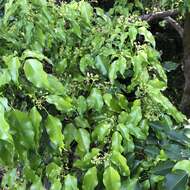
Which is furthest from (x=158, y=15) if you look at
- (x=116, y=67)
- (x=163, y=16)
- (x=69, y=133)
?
(x=69, y=133)

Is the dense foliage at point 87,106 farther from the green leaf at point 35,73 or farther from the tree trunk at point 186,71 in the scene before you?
the tree trunk at point 186,71

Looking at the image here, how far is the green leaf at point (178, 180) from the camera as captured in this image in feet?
3.67

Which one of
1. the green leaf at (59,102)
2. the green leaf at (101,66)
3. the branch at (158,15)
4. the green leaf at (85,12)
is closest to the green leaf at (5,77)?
the green leaf at (59,102)

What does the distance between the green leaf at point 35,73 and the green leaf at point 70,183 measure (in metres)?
0.37

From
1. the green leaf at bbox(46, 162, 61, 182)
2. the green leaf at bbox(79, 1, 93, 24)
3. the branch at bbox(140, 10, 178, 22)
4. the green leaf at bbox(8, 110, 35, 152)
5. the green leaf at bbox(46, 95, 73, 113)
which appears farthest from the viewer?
the branch at bbox(140, 10, 178, 22)

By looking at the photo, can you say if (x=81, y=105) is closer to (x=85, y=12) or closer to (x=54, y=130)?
(x=54, y=130)

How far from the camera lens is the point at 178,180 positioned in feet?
3.67

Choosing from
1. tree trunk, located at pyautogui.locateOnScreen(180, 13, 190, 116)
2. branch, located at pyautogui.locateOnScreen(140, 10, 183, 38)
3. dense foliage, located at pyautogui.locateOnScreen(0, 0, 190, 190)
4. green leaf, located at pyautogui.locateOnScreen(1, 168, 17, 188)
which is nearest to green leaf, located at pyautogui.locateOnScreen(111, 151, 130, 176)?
dense foliage, located at pyautogui.locateOnScreen(0, 0, 190, 190)

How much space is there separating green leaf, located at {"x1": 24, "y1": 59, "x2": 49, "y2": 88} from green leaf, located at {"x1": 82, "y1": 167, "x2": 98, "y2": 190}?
339 millimetres

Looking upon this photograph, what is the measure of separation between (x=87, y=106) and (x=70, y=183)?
0.86 feet

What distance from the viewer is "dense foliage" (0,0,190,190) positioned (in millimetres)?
1146

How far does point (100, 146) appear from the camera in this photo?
4.45 ft

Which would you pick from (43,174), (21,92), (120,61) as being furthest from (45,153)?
(120,61)

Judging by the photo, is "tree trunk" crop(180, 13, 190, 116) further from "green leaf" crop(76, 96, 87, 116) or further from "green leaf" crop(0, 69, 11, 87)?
"green leaf" crop(0, 69, 11, 87)
